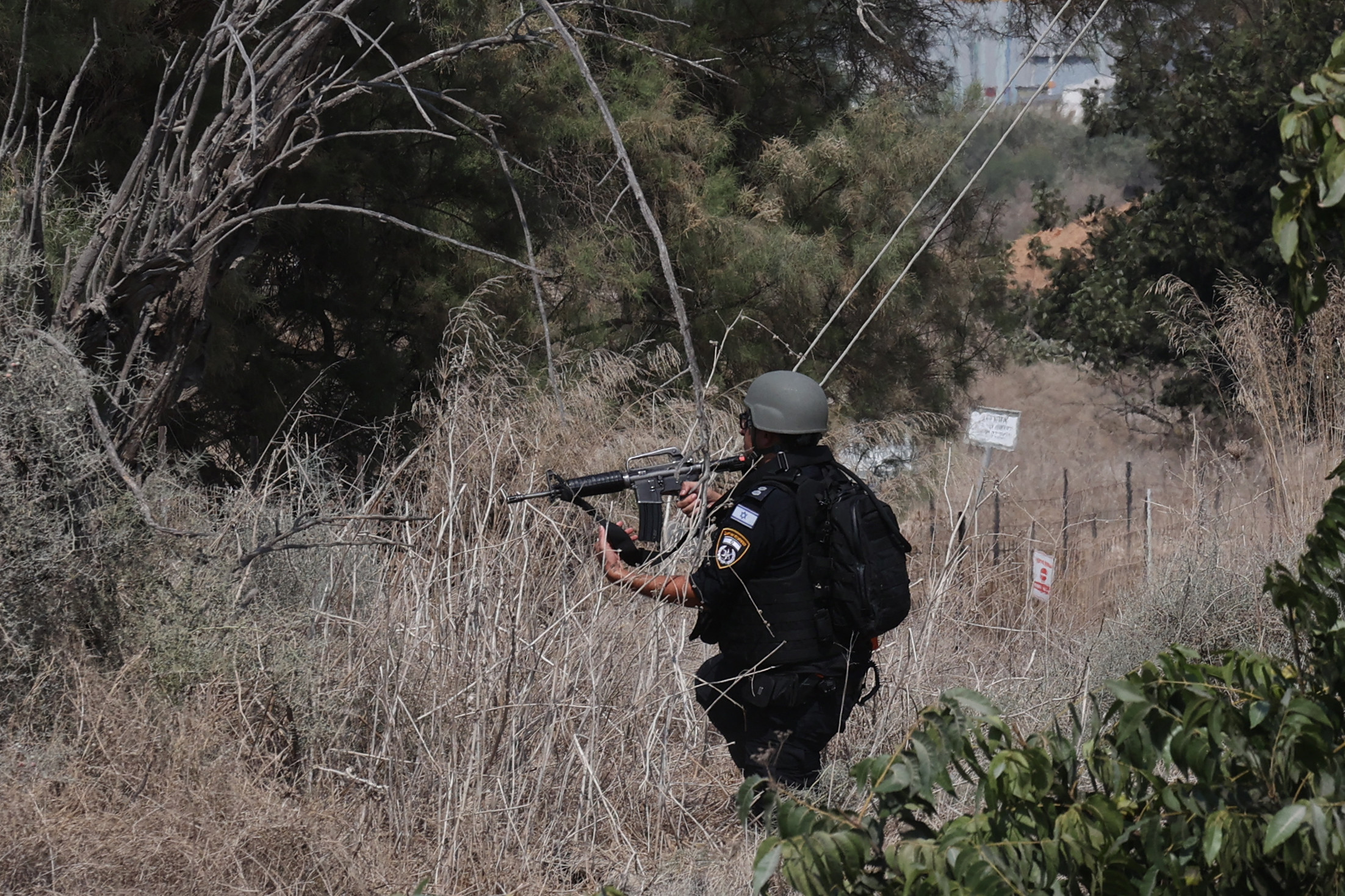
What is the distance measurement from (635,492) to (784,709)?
729 mm

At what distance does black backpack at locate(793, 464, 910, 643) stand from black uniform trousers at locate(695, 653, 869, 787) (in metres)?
0.14

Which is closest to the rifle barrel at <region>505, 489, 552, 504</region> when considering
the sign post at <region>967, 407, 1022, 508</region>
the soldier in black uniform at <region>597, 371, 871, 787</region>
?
the soldier in black uniform at <region>597, 371, 871, 787</region>

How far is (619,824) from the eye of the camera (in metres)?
3.35

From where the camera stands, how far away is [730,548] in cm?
324

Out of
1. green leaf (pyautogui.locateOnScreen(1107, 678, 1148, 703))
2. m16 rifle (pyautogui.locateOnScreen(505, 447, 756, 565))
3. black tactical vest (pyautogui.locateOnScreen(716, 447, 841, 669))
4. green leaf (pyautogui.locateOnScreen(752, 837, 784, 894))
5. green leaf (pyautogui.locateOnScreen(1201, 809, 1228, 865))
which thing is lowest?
black tactical vest (pyautogui.locateOnScreen(716, 447, 841, 669))

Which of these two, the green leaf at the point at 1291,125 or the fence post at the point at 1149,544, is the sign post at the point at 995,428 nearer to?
the fence post at the point at 1149,544

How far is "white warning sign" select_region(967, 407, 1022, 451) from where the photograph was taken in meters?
7.83

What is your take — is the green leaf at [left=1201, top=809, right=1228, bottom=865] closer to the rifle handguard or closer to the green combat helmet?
the green combat helmet

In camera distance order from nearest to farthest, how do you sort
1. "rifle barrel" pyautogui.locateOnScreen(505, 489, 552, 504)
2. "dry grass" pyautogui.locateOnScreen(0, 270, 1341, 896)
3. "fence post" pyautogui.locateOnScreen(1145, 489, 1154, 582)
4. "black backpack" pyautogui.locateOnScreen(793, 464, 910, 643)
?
1. "dry grass" pyautogui.locateOnScreen(0, 270, 1341, 896)
2. "black backpack" pyautogui.locateOnScreen(793, 464, 910, 643)
3. "rifle barrel" pyautogui.locateOnScreen(505, 489, 552, 504)
4. "fence post" pyautogui.locateOnScreen(1145, 489, 1154, 582)

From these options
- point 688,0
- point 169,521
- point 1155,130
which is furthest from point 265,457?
point 1155,130

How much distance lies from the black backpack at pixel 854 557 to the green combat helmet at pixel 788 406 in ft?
0.49

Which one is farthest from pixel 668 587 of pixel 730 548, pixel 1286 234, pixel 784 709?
pixel 1286 234

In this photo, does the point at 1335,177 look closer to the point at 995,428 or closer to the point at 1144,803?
the point at 1144,803

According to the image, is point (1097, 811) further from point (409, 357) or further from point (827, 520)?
point (409, 357)
